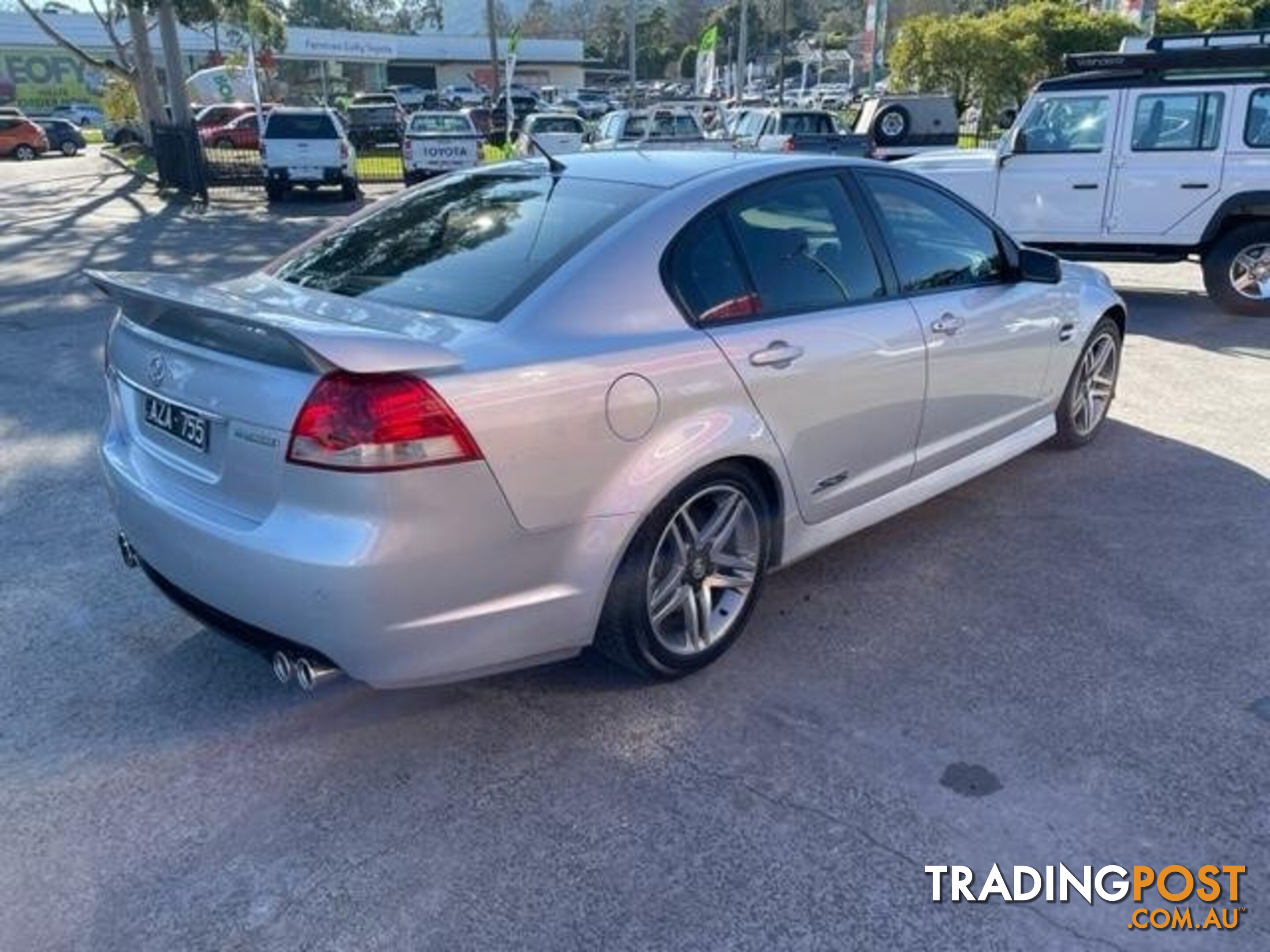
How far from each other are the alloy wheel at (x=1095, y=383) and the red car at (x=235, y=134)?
2817cm

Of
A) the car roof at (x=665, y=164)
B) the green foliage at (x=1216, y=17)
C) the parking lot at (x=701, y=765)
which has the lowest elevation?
the parking lot at (x=701, y=765)

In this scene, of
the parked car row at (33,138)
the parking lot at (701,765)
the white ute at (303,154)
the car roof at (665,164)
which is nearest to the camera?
the parking lot at (701,765)

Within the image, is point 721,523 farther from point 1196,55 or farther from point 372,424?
point 1196,55

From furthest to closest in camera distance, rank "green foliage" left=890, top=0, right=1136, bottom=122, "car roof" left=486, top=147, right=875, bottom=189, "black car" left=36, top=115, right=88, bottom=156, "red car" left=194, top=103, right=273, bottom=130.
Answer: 1. "black car" left=36, top=115, right=88, bottom=156
2. "red car" left=194, top=103, right=273, bottom=130
3. "green foliage" left=890, top=0, right=1136, bottom=122
4. "car roof" left=486, top=147, right=875, bottom=189

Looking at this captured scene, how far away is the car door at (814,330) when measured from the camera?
3262mm

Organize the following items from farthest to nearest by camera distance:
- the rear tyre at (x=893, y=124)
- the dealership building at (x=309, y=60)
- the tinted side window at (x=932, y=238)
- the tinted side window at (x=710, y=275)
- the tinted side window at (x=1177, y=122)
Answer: the dealership building at (x=309, y=60), the rear tyre at (x=893, y=124), the tinted side window at (x=1177, y=122), the tinted side window at (x=932, y=238), the tinted side window at (x=710, y=275)

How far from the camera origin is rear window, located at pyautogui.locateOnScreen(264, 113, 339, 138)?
19422 mm

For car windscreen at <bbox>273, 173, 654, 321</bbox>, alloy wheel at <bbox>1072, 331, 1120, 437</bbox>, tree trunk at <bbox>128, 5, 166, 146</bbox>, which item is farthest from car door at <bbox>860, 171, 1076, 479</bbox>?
tree trunk at <bbox>128, 5, 166, 146</bbox>

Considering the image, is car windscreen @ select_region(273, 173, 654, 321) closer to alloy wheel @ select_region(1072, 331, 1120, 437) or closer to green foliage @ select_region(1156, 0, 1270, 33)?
alloy wheel @ select_region(1072, 331, 1120, 437)

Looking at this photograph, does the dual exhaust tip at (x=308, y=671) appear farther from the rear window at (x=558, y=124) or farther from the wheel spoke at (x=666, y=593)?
the rear window at (x=558, y=124)

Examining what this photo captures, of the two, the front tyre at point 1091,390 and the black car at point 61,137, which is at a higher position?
the black car at point 61,137

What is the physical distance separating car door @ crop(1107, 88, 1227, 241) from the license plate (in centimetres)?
905

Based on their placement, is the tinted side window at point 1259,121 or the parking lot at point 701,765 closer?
the parking lot at point 701,765

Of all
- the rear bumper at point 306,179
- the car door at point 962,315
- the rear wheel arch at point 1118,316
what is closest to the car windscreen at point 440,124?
the rear bumper at point 306,179
